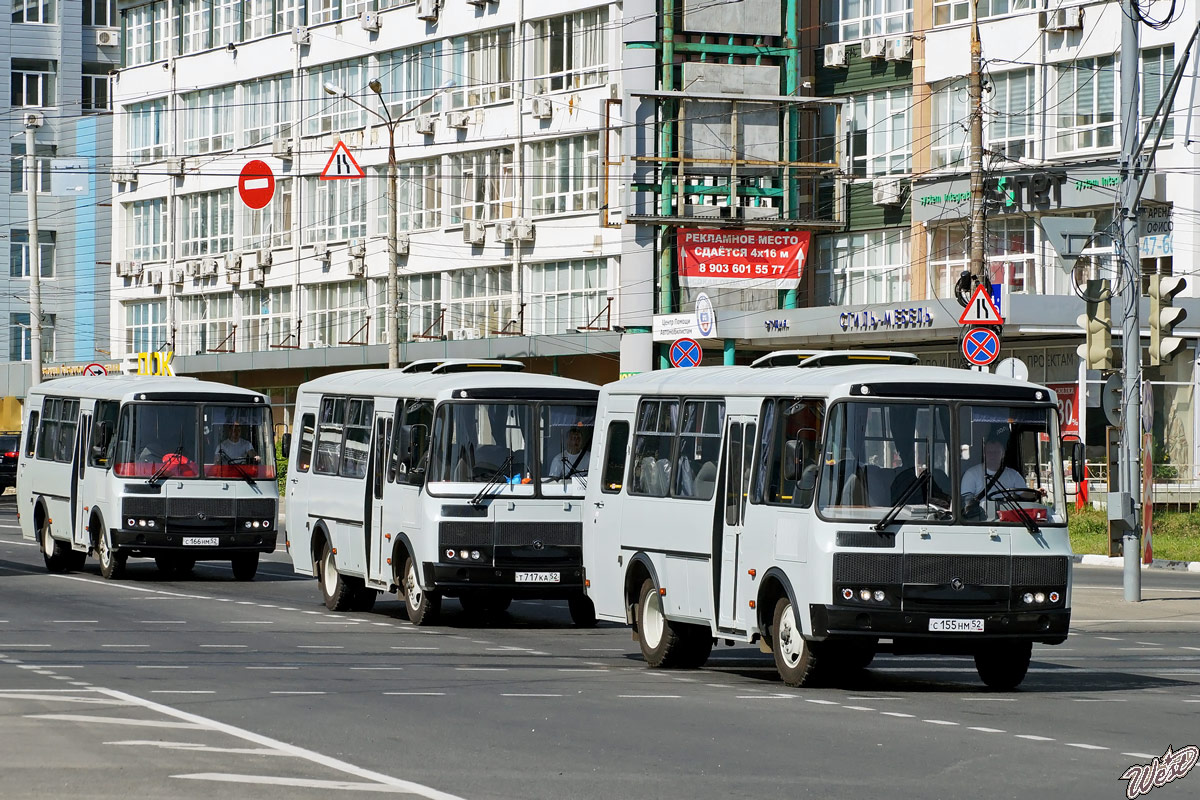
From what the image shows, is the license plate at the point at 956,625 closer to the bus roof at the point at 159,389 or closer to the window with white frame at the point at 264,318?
the bus roof at the point at 159,389

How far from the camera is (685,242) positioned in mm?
49781

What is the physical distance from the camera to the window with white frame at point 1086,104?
49062mm

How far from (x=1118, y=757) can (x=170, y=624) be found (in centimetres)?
1202

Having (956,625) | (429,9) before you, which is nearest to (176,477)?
(956,625)

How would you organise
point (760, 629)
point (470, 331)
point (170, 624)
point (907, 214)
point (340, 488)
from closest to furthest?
point (760, 629), point (170, 624), point (340, 488), point (907, 214), point (470, 331)

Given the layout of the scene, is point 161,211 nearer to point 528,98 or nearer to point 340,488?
point 528,98

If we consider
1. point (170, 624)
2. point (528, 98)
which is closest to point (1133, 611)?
point (170, 624)

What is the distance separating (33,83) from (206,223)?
725 inches

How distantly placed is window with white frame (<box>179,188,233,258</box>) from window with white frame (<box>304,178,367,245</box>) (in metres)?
5.34

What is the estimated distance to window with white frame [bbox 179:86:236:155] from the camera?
249 feet

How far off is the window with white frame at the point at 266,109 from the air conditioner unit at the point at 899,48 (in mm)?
25006

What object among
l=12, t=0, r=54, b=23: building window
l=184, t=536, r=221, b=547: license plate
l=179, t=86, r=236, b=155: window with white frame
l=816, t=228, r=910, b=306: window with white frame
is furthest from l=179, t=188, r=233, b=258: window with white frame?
l=184, t=536, r=221, b=547: license plate

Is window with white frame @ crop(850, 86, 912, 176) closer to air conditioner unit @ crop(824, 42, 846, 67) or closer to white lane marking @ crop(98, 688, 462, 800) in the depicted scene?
air conditioner unit @ crop(824, 42, 846, 67)
